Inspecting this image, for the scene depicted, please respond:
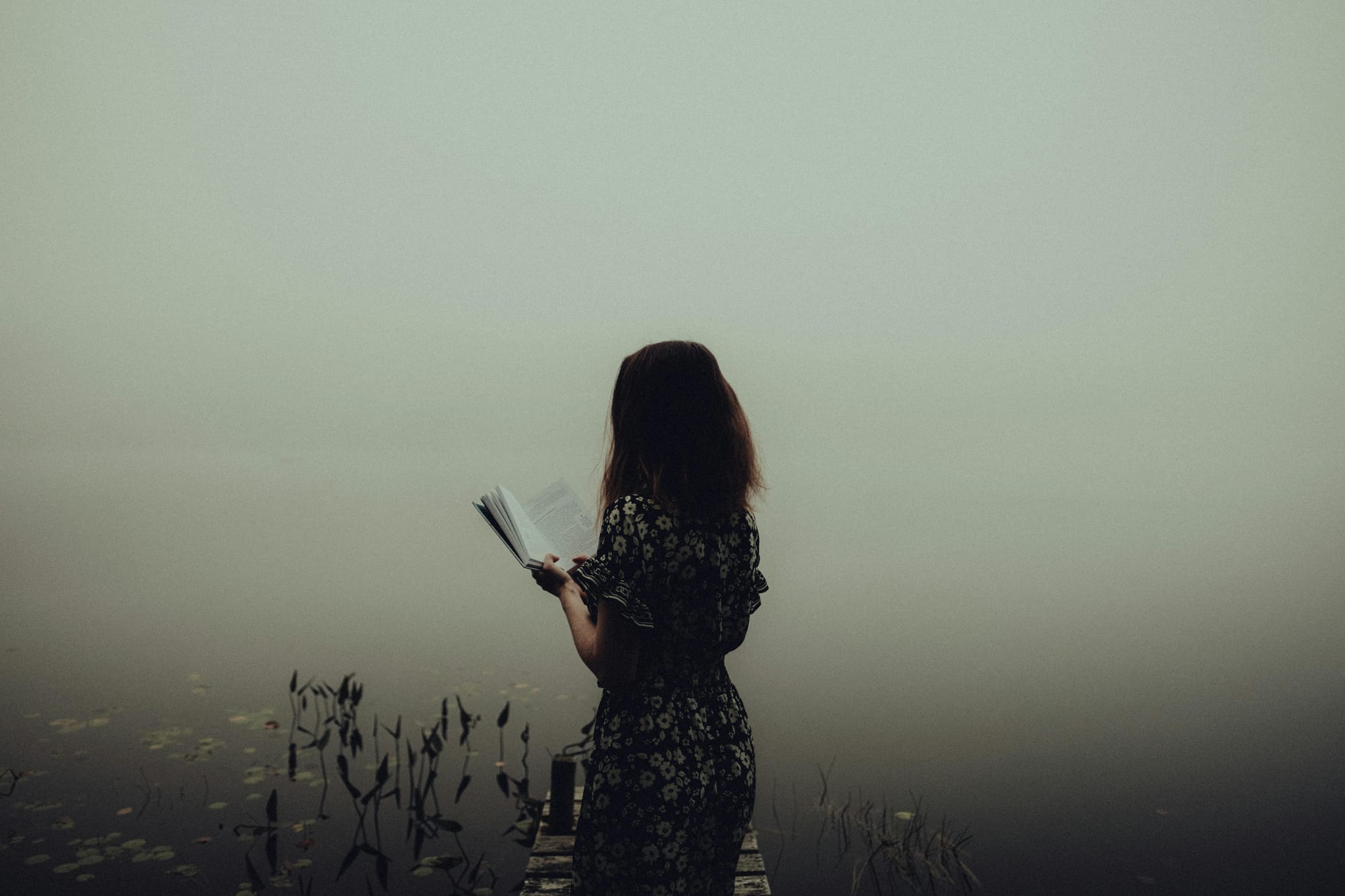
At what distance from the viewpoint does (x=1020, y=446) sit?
2547 cm

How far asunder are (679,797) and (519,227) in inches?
481

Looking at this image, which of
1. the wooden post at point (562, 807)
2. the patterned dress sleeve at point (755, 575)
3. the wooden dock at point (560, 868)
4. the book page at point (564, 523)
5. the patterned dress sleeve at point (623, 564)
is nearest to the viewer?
the patterned dress sleeve at point (623, 564)

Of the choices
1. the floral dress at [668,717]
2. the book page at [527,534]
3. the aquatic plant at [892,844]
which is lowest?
the aquatic plant at [892,844]

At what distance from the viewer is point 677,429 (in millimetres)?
1251

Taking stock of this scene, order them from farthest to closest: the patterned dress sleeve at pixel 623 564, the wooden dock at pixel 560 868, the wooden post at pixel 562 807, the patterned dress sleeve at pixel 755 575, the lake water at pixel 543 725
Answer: the lake water at pixel 543 725, the wooden post at pixel 562 807, the wooden dock at pixel 560 868, the patterned dress sleeve at pixel 755 575, the patterned dress sleeve at pixel 623 564

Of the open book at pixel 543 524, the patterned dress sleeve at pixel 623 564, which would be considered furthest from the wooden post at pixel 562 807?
the patterned dress sleeve at pixel 623 564

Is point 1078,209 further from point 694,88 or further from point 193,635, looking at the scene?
point 193,635

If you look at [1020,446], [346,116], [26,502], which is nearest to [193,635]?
[26,502]

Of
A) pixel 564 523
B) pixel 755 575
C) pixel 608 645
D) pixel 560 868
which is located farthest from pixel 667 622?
pixel 560 868

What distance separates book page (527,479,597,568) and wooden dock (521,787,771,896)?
1.05 meters

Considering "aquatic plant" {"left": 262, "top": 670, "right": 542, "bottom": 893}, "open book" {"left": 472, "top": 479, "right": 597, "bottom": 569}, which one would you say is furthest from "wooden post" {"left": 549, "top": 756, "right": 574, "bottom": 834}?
"open book" {"left": 472, "top": 479, "right": 597, "bottom": 569}

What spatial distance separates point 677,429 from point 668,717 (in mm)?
469

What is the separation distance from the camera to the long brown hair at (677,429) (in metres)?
1.25

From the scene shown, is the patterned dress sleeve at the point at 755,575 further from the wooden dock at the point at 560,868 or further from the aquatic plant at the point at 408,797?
the aquatic plant at the point at 408,797
